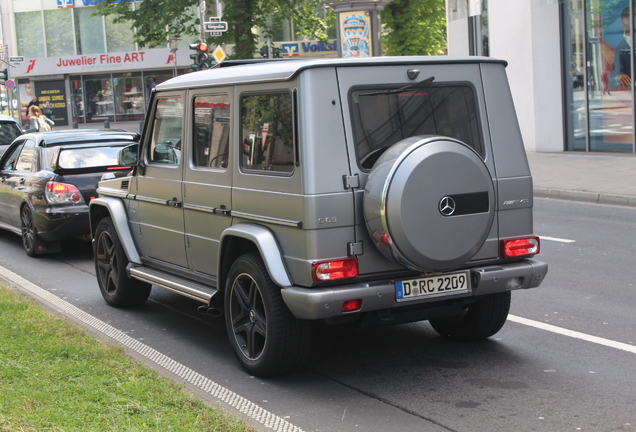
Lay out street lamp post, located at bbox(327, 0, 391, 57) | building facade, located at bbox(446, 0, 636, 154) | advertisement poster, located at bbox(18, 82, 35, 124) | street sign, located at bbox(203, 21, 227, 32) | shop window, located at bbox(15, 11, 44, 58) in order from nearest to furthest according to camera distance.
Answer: building facade, located at bbox(446, 0, 636, 154), street sign, located at bbox(203, 21, 227, 32), street lamp post, located at bbox(327, 0, 391, 57), shop window, located at bbox(15, 11, 44, 58), advertisement poster, located at bbox(18, 82, 35, 124)

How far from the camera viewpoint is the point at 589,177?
1596 centimetres

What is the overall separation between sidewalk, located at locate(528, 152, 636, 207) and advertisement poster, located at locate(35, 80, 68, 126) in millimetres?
37260

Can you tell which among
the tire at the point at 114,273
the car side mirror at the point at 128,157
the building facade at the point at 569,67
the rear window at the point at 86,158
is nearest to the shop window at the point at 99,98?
the building facade at the point at 569,67

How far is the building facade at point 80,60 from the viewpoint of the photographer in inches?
1949

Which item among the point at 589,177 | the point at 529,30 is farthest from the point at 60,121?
the point at 589,177

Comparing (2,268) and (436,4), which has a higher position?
(436,4)

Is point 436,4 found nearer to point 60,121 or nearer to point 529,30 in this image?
point 529,30

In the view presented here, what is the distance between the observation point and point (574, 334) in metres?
6.30

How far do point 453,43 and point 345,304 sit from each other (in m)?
21.4

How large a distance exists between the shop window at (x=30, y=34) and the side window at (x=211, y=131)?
48.4 meters

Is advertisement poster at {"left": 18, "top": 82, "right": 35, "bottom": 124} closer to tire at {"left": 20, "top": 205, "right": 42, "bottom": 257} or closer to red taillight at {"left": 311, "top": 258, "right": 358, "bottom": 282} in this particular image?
tire at {"left": 20, "top": 205, "right": 42, "bottom": 257}

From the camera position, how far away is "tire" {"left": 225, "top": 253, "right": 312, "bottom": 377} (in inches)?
205

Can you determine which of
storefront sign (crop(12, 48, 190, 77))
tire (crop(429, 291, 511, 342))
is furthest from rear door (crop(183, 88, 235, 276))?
storefront sign (crop(12, 48, 190, 77))

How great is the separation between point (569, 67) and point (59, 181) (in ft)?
47.6
